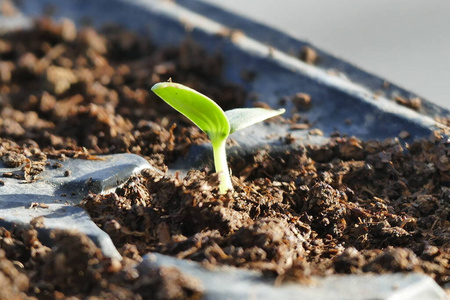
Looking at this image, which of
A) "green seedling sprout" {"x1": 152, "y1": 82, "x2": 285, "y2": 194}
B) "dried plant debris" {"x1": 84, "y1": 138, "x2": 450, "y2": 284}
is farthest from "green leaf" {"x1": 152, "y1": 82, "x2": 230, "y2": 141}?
"dried plant debris" {"x1": 84, "y1": 138, "x2": 450, "y2": 284}

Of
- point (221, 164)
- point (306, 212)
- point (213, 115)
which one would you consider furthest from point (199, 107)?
point (306, 212)

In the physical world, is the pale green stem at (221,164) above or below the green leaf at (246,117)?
below

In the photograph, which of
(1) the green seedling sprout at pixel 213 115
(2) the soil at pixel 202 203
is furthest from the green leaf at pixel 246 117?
(2) the soil at pixel 202 203

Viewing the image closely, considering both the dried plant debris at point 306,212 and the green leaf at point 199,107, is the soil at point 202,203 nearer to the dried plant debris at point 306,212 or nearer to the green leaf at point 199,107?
the dried plant debris at point 306,212

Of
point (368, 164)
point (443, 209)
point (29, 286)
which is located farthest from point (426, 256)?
point (29, 286)

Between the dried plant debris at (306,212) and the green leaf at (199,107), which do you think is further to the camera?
the green leaf at (199,107)

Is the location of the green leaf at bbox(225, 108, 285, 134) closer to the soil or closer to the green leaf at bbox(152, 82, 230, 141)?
the green leaf at bbox(152, 82, 230, 141)

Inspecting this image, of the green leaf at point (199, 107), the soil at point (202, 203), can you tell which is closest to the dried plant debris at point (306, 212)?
the soil at point (202, 203)
